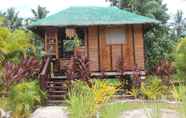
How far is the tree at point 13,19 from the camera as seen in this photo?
3290 centimetres

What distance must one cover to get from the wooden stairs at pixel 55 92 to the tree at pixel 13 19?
16.8 m

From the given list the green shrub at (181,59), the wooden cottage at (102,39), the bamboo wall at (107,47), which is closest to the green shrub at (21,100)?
the wooden cottage at (102,39)

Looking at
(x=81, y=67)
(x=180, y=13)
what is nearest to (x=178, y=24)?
(x=180, y=13)

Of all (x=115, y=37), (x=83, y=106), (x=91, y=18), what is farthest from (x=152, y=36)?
(x=83, y=106)

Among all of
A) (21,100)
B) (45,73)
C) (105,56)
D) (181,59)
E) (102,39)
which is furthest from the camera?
(102,39)

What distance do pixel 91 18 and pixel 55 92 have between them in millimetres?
3804

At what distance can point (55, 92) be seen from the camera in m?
15.2

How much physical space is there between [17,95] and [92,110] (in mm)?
4854

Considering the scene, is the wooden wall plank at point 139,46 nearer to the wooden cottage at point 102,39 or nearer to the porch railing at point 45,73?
the wooden cottage at point 102,39

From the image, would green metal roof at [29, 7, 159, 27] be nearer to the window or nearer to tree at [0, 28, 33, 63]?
the window

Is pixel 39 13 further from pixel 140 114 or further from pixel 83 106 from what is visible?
pixel 83 106

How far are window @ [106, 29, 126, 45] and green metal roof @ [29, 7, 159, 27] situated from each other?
0.53 meters

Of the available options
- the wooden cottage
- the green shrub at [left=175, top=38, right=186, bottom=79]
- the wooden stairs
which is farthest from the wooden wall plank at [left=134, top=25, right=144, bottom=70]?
the wooden stairs

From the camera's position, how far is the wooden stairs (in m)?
14.5
